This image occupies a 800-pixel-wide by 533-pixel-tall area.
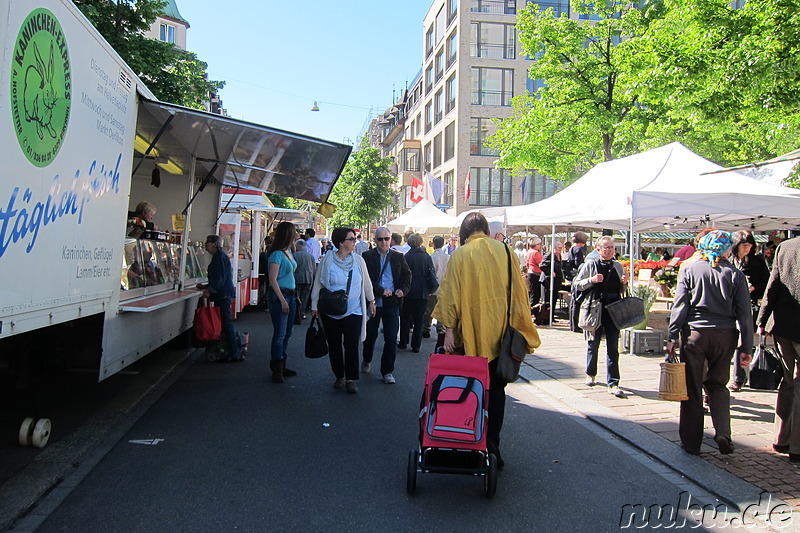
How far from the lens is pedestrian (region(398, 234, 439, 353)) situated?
919 centimetres

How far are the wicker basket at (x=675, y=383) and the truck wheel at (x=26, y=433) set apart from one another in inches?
196

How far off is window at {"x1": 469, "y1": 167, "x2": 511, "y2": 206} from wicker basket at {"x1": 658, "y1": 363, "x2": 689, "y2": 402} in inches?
1451

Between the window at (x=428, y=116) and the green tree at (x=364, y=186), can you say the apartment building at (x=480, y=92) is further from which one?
the green tree at (x=364, y=186)

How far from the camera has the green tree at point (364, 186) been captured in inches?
1842

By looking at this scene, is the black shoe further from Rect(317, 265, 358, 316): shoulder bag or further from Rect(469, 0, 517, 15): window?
Rect(469, 0, 517, 15): window

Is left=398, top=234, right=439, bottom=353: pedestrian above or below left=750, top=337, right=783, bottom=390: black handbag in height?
above

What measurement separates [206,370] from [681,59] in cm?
980

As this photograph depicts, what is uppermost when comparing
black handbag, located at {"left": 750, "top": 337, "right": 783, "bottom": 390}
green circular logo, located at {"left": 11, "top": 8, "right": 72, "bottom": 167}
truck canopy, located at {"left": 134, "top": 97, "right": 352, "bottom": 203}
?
truck canopy, located at {"left": 134, "top": 97, "right": 352, "bottom": 203}

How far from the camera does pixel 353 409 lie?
20.4 feet

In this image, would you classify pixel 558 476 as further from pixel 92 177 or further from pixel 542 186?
pixel 542 186

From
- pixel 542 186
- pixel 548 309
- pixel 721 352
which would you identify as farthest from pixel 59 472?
pixel 542 186

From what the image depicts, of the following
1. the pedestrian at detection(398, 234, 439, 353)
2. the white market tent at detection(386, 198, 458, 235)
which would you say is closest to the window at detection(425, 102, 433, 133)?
the white market tent at detection(386, 198, 458, 235)

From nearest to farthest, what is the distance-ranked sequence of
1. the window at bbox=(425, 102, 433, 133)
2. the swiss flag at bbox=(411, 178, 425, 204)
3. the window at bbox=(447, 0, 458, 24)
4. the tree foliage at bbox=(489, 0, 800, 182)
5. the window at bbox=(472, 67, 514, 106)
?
the tree foliage at bbox=(489, 0, 800, 182) → the swiss flag at bbox=(411, 178, 425, 204) → the window at bbox=(472, 67, 514, 106) → the window at bbox=(447, 0, 458, 24) → the window at bbox=(425, 102, 433, 133)

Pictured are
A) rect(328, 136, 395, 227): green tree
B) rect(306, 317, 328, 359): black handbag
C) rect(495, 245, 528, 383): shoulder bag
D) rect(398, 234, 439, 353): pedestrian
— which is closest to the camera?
rect(495, 245, 528, 383): shoulder bag
